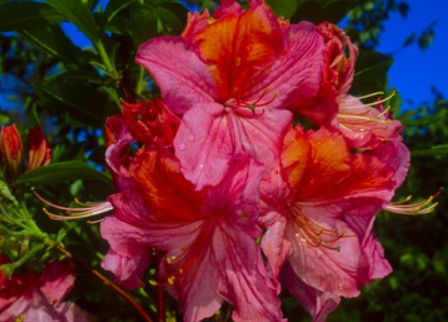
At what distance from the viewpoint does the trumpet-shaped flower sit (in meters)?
0.89

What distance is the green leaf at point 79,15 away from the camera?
113cm

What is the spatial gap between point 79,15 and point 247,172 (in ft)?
1.62

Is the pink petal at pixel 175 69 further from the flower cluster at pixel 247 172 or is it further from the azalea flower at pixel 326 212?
the azalea flower at pixel 326 212

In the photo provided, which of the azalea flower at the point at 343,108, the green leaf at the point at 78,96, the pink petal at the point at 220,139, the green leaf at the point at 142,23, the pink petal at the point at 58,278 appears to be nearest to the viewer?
the pink petal at the point at 220,139

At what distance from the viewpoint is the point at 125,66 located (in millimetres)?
1207

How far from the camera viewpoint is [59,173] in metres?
1.16

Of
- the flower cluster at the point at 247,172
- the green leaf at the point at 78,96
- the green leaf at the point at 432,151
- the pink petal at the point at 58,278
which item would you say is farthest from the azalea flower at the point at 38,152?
the green leaf at the point at 432,151

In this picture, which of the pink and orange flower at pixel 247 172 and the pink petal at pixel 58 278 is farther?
the pink petal at pixel 58 278

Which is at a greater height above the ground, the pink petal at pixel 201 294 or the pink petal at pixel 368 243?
the pink petal at pixel 368 243

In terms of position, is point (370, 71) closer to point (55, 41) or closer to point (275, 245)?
point (275, 245)

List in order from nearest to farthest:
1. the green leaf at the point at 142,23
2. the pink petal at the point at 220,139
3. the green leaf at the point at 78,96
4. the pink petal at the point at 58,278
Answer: the pink petal at the point at 220,139 < the green leaf at the point at 142,23 < the pink petal at the point at 58,278 < the green leaf at the point at 78,96

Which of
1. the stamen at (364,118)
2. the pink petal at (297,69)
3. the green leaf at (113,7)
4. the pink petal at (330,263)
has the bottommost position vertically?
the pink petal at (330,263)

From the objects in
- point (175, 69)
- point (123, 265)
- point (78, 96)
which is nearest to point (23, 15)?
point (78, 96)

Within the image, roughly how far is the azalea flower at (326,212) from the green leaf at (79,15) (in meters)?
0.45
